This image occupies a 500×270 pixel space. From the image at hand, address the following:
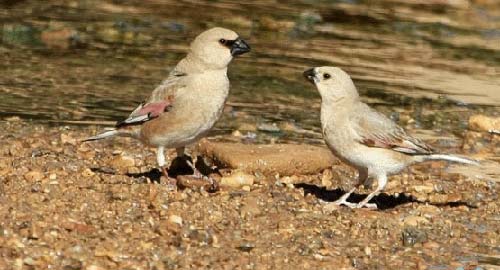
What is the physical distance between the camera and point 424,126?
12844mm

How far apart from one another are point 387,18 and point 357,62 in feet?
11.2

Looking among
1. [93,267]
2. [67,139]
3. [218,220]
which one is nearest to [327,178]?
[218,220]

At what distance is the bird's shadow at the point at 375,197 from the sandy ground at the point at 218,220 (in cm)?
1

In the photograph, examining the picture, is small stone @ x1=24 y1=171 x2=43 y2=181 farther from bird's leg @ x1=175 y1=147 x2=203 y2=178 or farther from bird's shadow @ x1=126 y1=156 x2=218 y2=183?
bird's leg @ x1=175 y1=147 x2=203 y2=178

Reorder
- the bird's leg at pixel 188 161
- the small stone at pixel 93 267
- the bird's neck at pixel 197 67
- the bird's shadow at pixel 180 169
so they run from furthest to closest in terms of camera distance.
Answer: the bird's shadow at pixel 180 169 < the bird's leg at pixel 188 161 < the bird's neck at pixel 197 67 < the small stone at pixel 93 267

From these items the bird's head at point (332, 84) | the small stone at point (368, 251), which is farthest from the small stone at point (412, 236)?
the bird's head at point (332, 84)

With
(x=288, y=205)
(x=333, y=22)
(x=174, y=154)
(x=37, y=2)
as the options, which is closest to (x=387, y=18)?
(x=333, y=22)

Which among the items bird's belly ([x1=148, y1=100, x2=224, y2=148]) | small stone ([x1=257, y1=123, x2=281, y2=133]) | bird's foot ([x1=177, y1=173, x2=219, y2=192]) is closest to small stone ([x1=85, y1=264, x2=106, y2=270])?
bird's foot ([x1=177, y1=173, x2=219, y2=192])

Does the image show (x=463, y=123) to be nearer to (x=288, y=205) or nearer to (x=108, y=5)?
(x=288, y=205)

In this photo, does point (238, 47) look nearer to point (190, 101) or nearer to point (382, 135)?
point (190, 101)

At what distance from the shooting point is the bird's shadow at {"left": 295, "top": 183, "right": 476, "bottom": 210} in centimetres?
978

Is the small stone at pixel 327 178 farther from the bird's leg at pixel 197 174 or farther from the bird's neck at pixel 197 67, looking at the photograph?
the bird's neck at pixel 197 67

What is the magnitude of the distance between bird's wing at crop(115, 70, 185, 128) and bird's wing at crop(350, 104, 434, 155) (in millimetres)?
1237

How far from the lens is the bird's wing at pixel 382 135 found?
929 cm
